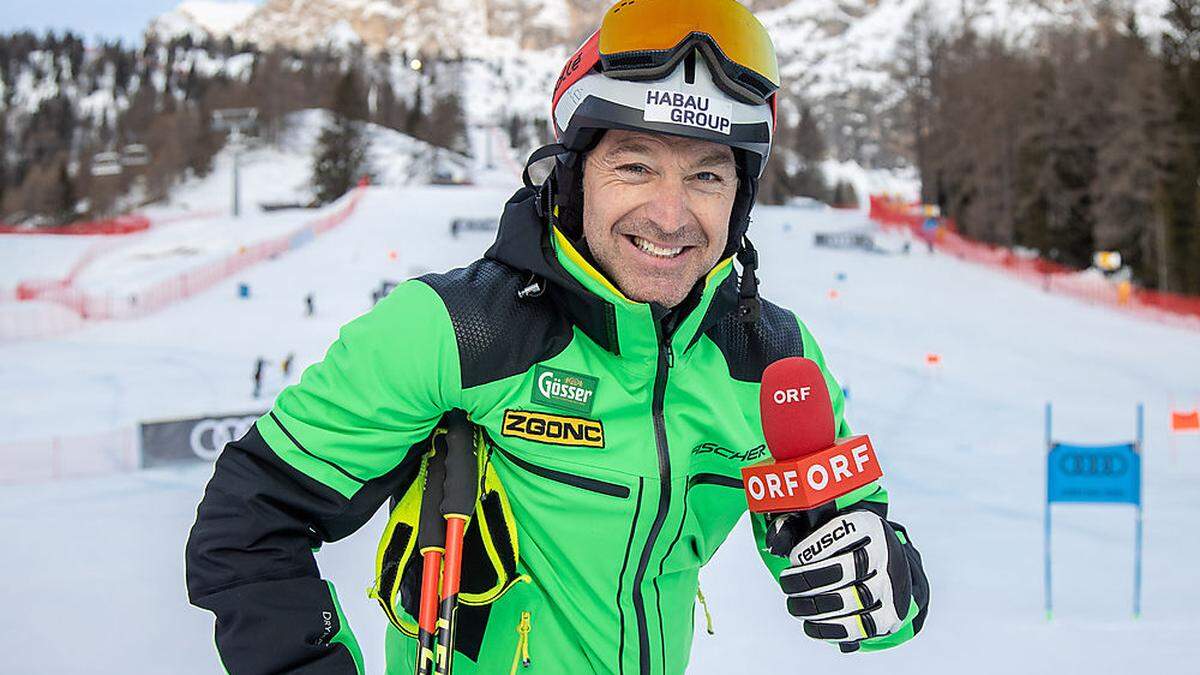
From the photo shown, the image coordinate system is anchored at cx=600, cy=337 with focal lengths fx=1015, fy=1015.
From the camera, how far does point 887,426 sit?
14.4m

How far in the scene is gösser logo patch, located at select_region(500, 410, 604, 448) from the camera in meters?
1.90

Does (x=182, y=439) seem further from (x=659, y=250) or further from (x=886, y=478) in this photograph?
(x=659, y=250)

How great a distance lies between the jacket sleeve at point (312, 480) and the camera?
1662 millimetres

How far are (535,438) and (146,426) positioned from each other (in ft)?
33.8

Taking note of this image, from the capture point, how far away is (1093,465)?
22.5ft

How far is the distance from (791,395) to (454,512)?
25.2 inches

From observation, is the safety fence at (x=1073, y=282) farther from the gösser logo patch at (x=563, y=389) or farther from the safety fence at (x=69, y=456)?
the gösser logo patch at (x=563, y=389)

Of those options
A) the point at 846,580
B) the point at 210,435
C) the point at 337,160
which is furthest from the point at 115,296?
the point at 337,160

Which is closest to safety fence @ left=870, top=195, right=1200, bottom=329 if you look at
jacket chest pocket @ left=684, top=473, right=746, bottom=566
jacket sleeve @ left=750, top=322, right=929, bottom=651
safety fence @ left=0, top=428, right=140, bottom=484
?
safety fence @ left=0, top=428, right=140, bottom=484

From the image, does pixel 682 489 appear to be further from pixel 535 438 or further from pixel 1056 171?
pixel 1056 171

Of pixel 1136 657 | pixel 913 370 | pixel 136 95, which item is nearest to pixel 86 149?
pixel 136 95

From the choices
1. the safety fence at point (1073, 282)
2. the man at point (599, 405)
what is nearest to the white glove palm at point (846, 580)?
the man at point (599, 405)

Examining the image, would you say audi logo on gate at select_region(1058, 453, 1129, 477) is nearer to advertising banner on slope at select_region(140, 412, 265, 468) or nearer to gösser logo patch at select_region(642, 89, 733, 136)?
gösser logo patch at select_region(642, 89, 733, 136)

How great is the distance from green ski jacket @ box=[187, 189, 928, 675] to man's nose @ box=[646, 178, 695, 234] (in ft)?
0.44
